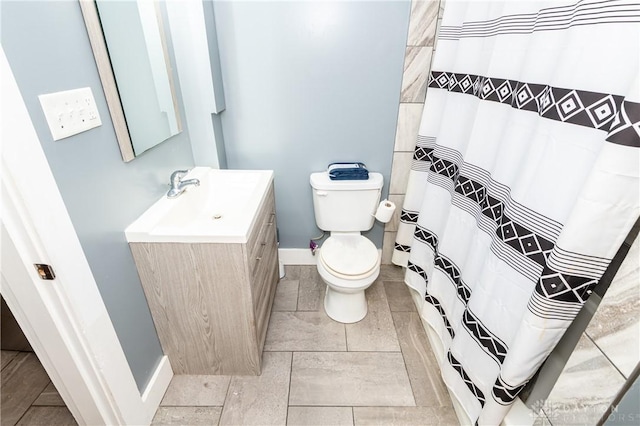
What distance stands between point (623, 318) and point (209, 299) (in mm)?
1282

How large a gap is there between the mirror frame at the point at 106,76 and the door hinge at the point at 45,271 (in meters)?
0.43

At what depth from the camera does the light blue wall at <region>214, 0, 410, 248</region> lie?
156 cm

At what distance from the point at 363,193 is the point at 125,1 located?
138cm

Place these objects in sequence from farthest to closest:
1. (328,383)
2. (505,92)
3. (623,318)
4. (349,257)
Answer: (349,257) < (328,383) < (505,92) < (623,318)

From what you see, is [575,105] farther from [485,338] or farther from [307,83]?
[307,83]

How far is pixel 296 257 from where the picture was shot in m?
2.24

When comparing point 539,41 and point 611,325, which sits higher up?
point 539,41

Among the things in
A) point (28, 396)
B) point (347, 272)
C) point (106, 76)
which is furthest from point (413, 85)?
point (28, 396)

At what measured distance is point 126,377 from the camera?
110 cm

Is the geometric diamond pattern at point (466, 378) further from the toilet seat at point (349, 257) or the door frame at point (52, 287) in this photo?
the door frame at point (52, 287)

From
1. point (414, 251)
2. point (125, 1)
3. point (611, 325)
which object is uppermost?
point (125, 1)

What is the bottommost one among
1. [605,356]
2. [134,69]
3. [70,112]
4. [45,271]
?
[605,356]

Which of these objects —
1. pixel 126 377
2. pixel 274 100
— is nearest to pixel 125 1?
pixel 274 100

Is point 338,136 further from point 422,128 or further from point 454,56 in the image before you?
point 454,56
